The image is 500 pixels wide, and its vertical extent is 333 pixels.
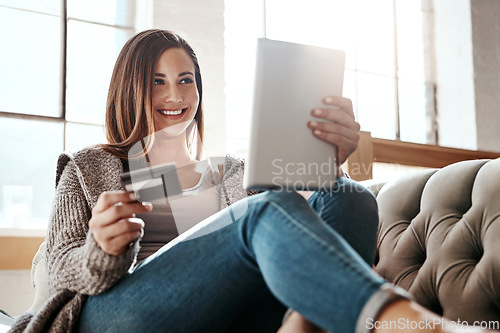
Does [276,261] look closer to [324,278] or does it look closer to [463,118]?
[324,278]

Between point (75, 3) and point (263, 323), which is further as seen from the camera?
point (75, 3)

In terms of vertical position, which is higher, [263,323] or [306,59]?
[306,59]

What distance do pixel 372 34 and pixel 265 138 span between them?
349cm

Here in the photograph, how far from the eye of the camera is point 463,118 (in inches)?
157

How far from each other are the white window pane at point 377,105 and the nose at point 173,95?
2.67m

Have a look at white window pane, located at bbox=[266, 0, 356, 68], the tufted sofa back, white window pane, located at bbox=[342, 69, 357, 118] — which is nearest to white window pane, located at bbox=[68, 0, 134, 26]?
white window pane, located at bbox=[266, 0, 356, 68]

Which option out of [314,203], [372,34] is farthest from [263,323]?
[372,34]

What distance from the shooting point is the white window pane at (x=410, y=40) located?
4129 millimetres

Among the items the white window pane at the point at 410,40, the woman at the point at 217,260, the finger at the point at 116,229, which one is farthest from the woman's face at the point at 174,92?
the white window pane at the point at 410,40

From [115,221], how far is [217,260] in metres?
0.16

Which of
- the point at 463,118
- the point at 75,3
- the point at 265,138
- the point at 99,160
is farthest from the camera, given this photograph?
the point at 463,118

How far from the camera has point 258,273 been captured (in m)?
0.76

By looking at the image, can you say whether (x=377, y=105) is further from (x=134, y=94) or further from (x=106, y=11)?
(x=134, y=94)

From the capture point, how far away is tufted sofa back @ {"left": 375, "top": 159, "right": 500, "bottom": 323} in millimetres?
973
